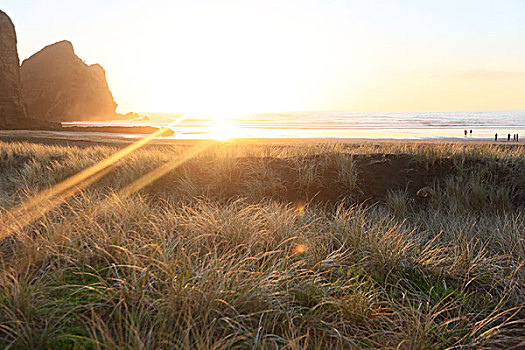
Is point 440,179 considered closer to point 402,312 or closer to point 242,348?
point 402,312

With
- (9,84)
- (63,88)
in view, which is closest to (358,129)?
(9,84)

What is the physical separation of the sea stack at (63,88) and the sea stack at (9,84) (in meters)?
61.2

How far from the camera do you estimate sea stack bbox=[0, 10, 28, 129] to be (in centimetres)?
3450

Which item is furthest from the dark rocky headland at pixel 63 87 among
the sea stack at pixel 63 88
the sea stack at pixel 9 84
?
the sea stack at pixel 9 84

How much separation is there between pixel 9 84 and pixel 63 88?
75302 mm

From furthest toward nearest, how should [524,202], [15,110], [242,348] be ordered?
[15,110] → [524,202] → [242,348]

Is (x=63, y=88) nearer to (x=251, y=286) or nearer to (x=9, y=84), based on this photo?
(x=9, y=84)

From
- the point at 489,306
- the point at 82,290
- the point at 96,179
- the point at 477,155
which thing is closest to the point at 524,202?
the point at 477,155

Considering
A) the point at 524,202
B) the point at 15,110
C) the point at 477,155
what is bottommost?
the point at 524,202

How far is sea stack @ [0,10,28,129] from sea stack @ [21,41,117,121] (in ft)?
201

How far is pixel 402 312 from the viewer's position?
263 centimetres

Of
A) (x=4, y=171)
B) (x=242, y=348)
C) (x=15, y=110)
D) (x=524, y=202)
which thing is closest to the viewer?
(x=242, y=348)

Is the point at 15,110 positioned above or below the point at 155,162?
above

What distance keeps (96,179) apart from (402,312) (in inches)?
284
